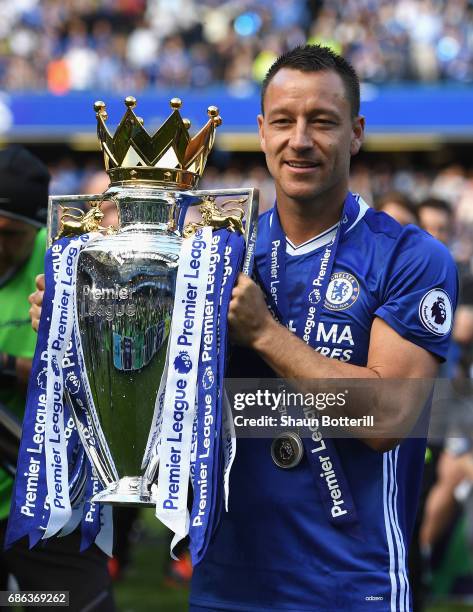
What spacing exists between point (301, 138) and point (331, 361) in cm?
46

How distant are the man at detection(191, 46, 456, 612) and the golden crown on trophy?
0.19 metres

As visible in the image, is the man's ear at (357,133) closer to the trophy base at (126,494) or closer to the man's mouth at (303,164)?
the man's mouth at (303,164)

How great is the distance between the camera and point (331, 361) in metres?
2.29

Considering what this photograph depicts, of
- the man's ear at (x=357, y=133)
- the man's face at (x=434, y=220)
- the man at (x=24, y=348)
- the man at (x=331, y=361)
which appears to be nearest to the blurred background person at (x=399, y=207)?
the man's face at (x=434, y=220)

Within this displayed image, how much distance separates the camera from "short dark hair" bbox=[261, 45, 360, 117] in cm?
243

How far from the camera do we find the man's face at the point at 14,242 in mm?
3594

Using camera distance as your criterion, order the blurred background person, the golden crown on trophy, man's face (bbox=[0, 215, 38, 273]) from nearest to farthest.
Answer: the golden crown on trophy → man's face (bbox=[0, 215, 38, 273]) → the blurred background person

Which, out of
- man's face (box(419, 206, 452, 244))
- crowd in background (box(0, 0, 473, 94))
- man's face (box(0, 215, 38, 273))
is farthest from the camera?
crowd in background (box(0, 0, 473, 94))

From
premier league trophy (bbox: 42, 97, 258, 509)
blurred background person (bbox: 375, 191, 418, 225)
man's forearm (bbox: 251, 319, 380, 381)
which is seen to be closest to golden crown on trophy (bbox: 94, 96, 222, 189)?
premier league trophy (bbox: 42, 97, 258, 509)

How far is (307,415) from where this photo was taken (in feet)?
7.84

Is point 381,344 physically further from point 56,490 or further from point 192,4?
point 192,4

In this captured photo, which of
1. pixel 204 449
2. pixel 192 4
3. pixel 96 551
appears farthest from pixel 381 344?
pixel 192 4

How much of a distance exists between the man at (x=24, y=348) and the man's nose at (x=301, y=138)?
4.29ft

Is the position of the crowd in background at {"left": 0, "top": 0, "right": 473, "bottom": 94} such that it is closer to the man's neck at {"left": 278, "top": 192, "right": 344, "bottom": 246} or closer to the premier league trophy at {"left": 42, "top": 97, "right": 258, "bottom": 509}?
the man's neck at {"left": 278, "top": 192, "right": 344, "bottom": 246}
